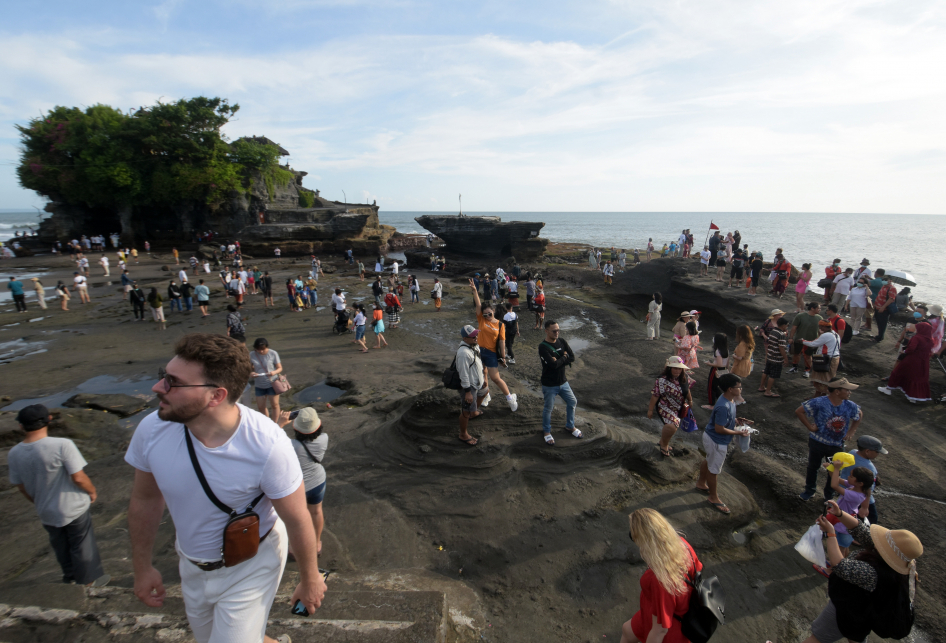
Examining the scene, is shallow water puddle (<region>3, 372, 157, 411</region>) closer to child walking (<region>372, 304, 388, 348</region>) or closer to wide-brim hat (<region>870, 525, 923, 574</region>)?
child walking (<region>372, 304, 388, 348</region>)

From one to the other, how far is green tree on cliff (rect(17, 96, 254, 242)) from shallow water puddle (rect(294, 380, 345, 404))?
108ft

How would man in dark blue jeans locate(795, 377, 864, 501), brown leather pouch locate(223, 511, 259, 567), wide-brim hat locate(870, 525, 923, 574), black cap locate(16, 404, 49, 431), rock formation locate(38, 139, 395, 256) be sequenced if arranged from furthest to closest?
rock formation locate(38, 139, 395, 256) < man in dark blue jeans locate(795, 377, 864, 501) < black cap locate(16, 404, 49, 431) < wide-brim hat locate(870, 525, 923, 574) < brown leather pouch locate(223, 511, 259, 567)

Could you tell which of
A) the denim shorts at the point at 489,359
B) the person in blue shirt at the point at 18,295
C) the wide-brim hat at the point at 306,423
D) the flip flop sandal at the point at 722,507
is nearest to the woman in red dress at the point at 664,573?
the wide-brim hat at the point at 306,423

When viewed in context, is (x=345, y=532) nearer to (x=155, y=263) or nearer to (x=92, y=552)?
(x=92, y=552)

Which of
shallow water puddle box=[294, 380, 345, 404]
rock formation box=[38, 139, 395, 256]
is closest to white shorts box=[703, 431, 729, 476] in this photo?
shallow water puddle box=[294, 380, 345, 404]

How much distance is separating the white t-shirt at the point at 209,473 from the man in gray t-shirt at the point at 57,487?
7.79ft

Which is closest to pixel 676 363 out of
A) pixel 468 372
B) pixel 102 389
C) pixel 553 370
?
pixel 553 370

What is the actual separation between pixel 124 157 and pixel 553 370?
41652 millimetres

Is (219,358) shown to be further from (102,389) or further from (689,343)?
(102,389)

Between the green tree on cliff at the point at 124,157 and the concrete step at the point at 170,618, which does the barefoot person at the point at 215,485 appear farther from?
the green tree on cliff at the point at 124,157

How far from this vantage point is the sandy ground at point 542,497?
3.79 meters

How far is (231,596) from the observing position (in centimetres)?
189

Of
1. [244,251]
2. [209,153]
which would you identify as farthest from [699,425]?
[209,153]

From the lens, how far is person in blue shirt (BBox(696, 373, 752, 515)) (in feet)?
15.7
